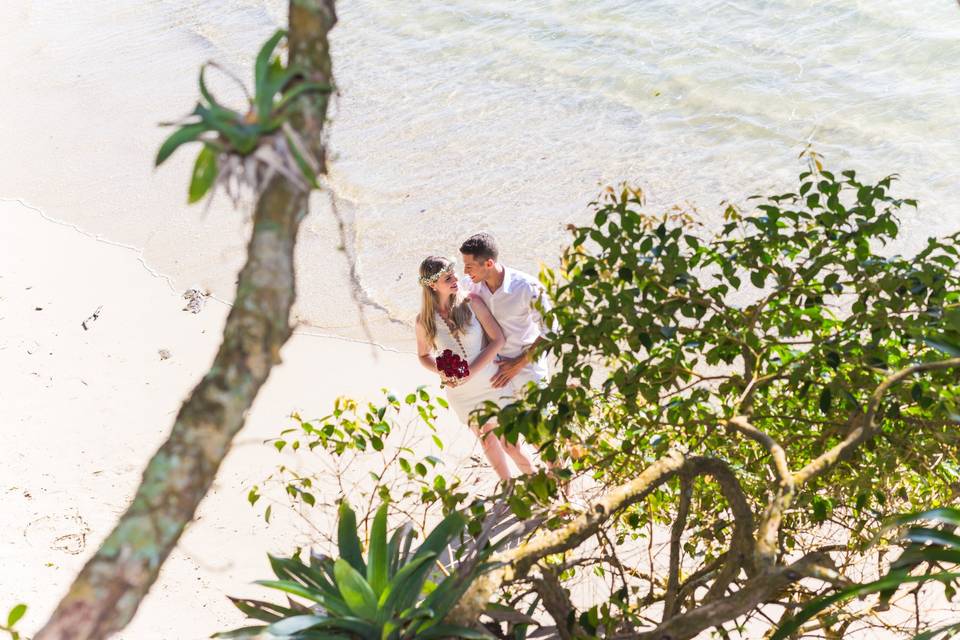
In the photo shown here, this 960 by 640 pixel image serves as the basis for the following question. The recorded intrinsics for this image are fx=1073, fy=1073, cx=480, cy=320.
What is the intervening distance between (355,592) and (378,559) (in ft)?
1.17

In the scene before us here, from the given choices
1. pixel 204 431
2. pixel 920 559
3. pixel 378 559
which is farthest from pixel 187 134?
pixel 920 559

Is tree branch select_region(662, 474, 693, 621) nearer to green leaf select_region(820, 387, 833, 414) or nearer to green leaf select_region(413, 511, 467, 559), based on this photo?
green leaf select_region(820, 387, 833, 414)

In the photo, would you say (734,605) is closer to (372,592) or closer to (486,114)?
(372,592)

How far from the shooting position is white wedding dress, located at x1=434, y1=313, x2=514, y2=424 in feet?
20.9

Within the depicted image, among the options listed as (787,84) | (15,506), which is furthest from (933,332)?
(787,84)

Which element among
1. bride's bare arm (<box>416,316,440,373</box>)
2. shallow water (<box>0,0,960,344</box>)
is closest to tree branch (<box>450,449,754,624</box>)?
bride's bare arm (<box>416,316,440,373</box>)

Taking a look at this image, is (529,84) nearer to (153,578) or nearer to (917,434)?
(917,434)

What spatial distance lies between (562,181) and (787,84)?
398 cm

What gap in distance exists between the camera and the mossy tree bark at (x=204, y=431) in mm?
1594

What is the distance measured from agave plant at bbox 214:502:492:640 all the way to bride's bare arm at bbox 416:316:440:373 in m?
2.78

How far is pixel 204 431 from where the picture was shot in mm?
1727

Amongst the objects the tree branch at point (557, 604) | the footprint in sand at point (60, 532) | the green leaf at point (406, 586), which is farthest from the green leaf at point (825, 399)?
the footprint in sand at point (60, 532)

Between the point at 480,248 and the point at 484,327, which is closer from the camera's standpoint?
the point at 480,248

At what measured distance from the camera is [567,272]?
13.7 feet
